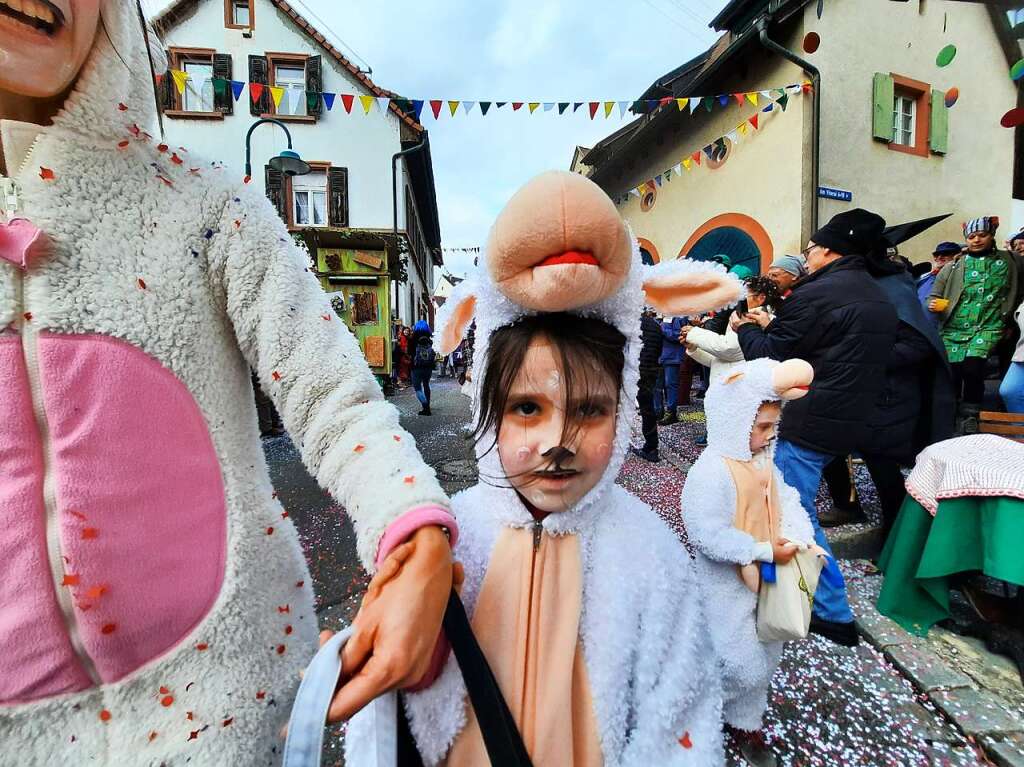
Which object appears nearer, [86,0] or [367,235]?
[86,0]

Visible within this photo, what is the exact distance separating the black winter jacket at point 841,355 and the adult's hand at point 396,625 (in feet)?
8.28

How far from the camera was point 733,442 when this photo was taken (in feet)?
5.65

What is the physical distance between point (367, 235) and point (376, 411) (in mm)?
12647

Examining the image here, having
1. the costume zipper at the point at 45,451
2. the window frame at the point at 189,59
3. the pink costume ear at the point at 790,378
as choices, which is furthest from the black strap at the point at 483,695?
the window frame at the point at 189,59

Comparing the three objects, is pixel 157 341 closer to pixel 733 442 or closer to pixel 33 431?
pixel 33 431

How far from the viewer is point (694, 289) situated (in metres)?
1.14

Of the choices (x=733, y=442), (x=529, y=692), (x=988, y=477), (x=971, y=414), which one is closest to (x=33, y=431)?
(x=529, y=692)

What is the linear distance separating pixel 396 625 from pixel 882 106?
9413 mm

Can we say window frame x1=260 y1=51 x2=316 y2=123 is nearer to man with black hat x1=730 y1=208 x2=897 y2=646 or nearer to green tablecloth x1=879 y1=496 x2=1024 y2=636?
man with black hat x1=730 y1=208 x2=897 y2=646

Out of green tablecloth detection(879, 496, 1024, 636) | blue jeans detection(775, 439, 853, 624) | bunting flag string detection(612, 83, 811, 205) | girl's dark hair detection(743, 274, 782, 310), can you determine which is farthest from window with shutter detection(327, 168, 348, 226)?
green tablecloth detection(879, 496, 1024, 636)

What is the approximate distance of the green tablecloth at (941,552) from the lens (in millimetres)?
1855

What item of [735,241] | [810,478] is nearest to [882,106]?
[735,241]

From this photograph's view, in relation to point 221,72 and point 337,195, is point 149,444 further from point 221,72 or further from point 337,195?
point 221,72

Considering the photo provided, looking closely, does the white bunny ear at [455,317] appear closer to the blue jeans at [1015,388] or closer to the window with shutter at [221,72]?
the blue jeans at [1015,388]
